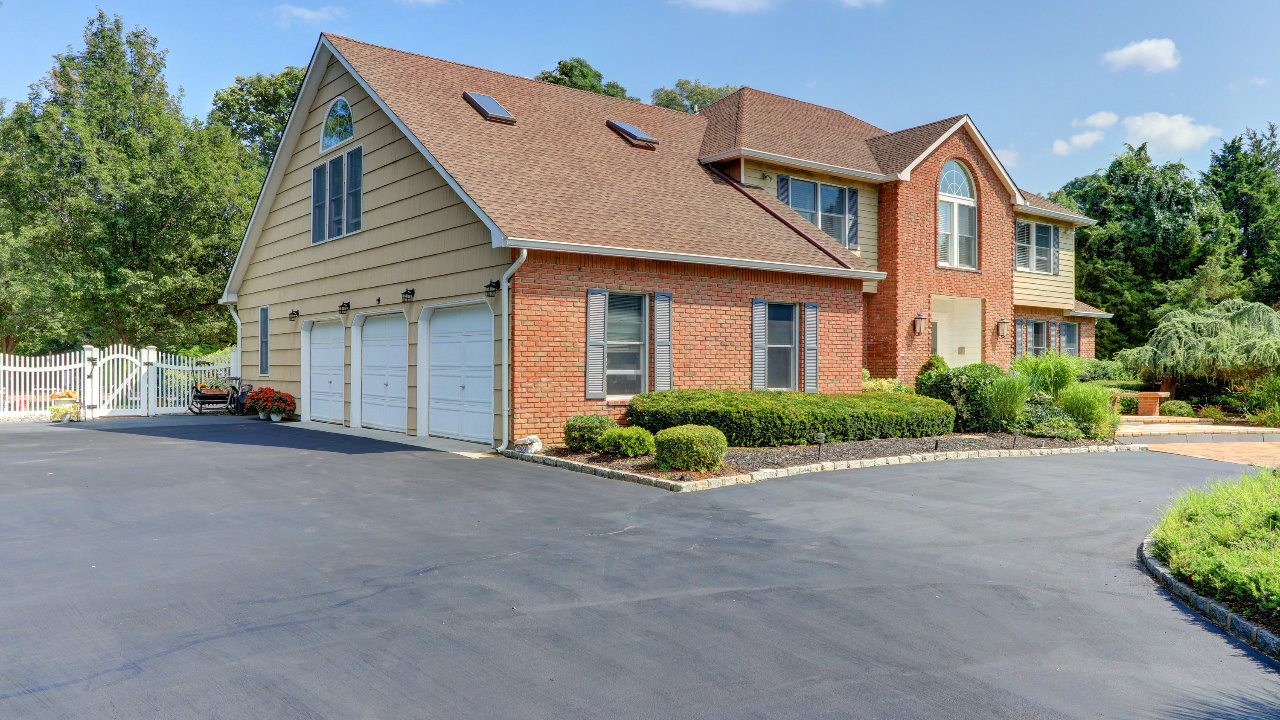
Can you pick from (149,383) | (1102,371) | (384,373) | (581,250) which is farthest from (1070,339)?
(149,383)

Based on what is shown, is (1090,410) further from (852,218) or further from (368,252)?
(368,252)

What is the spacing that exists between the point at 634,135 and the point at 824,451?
8.93 meters

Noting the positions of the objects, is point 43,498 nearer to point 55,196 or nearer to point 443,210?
point 443,210

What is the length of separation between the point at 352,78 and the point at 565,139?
4637 millimetres

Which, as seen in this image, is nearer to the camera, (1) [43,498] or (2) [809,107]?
(1) [43,498]

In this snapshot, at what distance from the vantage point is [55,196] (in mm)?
28188

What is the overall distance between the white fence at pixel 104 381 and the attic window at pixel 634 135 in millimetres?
12748

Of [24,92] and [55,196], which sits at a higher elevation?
[24,92]

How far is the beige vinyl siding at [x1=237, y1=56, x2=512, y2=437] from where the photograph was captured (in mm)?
13906

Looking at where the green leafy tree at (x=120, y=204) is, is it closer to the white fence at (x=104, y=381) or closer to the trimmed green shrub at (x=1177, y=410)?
the white fence at (x=104, y=381)

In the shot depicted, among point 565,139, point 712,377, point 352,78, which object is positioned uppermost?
point 352,78

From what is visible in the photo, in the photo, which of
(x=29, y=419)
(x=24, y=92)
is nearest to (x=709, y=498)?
(x=29, y=419)

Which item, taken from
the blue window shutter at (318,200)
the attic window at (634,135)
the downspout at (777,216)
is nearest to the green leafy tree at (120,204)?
the blue window shutter at (318,200)

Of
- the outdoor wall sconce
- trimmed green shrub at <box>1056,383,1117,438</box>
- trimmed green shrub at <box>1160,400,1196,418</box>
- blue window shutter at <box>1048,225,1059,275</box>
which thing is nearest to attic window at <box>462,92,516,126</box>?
the outdoor wall sconce
